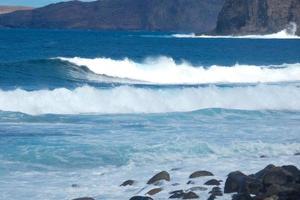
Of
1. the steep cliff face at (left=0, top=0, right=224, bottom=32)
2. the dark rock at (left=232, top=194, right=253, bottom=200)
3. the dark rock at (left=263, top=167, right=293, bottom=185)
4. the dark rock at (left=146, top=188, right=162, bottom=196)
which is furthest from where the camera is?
the steep cliff face at (left=0, top=0, right=224, bottom=32)

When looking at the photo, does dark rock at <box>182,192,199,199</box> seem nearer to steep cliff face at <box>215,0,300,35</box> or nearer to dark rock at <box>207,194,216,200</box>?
dark rock at <box>207,194,216,200</box>

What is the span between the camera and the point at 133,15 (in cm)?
15712

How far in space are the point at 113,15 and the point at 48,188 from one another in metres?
147

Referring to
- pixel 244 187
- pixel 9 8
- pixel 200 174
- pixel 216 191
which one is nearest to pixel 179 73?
pixel 200 174

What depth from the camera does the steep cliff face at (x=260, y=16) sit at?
104 m

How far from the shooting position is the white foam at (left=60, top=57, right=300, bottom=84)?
3512 cm

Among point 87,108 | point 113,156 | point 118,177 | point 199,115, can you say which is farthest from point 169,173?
point 87,108

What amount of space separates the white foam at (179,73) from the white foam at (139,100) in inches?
392

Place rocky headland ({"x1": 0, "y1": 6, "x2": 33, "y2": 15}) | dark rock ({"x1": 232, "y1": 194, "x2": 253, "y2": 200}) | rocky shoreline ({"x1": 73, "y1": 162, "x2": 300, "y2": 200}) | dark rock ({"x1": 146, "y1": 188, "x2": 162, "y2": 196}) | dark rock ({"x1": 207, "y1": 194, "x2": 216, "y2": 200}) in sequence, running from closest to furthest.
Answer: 1. rocky shoreline ({"x1": 73, "y1": 162, "x2": 300, "y2": 200})
2. dark rock ({"x1": 232, "y1": 194, "x2": 253, "y2": 200})
3. dark rock ({"x1": 207, "y1": 194, "x2": 216, "y2": 200})
4. dark rock ({"x1": 146, "y1": 188, "x2": 162, "y2": 196})
5. rocky headland ({"x1": 0, "y1": 6, "x2": 33, "y2": 15})

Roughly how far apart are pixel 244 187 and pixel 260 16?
9716 centimetres

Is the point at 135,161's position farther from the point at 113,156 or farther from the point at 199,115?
the point at 199,115

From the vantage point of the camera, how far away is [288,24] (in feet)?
342

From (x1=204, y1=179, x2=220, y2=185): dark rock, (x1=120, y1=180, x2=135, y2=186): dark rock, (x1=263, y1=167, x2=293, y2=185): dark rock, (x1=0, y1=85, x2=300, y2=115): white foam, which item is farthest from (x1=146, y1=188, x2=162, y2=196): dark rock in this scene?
(x1=0, y1=85, x2=300, y2=115): white foam

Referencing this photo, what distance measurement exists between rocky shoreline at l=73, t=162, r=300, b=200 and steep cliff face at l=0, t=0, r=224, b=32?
143 meters
